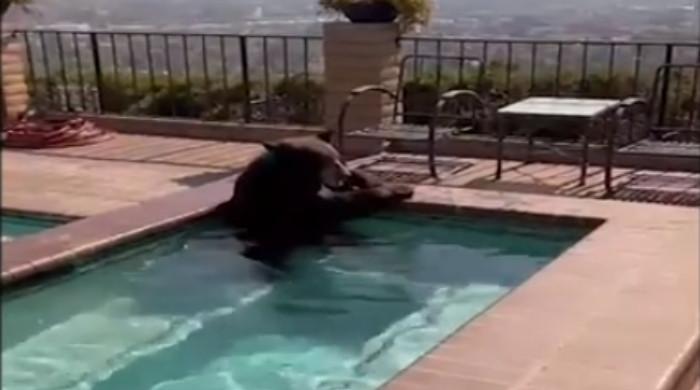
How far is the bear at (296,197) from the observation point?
5199 millimetres

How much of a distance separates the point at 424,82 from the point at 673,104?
2.06 meters

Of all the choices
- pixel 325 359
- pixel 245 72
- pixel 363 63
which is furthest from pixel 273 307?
pixel 245 72

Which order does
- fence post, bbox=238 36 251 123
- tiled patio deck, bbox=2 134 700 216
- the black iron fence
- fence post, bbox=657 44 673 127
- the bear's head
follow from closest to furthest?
the bear's head, tiled patio deck, bbox=2 134 700 216, fence post, bbox=657 44 673 127, the black iron fence, fence post, bbox=238 36 251 123

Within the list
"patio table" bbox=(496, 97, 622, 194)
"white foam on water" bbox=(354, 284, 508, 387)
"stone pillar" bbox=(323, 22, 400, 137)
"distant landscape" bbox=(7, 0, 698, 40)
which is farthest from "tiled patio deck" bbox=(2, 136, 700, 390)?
"distant landscape" bbox=(7, 0, 698, 40)

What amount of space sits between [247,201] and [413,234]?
0.97m

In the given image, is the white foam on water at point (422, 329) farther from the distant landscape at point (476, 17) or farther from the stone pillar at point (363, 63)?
the stone pillar at point (363, 63)

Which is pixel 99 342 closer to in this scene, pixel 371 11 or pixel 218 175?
pixel 218 175

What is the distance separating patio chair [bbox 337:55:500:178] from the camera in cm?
590

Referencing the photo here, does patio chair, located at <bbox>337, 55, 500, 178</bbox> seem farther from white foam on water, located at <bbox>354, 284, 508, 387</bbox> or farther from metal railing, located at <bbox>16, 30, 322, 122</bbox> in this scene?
white foam on water, located at <bbox>354, 284, 508, 387</bbox>

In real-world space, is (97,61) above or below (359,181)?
above

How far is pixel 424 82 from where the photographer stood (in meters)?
8.01

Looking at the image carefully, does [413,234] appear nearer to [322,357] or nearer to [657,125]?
[322,357]

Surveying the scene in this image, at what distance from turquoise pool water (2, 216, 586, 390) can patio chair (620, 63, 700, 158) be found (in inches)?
35.5

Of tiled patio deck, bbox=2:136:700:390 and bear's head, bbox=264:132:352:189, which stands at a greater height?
bear's head, bbox=264:132:352:189
